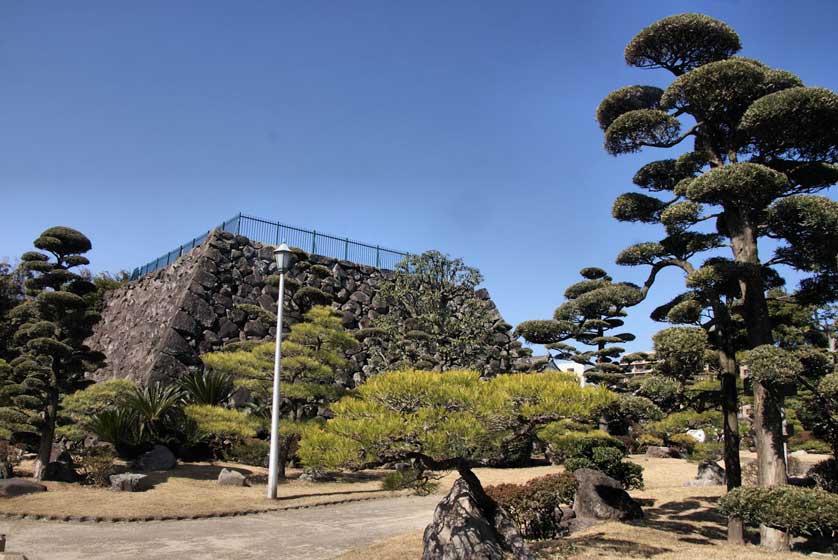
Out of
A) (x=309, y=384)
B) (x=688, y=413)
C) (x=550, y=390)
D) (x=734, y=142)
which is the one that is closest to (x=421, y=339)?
(x=309, y=384)

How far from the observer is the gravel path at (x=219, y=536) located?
8445 millimetres

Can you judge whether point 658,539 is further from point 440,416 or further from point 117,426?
point 117,426

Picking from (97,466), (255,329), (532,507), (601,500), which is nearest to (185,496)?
(97,466)

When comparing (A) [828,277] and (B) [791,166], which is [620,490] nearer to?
(A) [828,277]

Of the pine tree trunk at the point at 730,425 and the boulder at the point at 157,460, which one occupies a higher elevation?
the pine tree trunk at the point at 730,425

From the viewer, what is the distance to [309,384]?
1634 centimetres

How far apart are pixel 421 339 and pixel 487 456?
1674cm

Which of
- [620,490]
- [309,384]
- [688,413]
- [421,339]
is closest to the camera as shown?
[620,490]

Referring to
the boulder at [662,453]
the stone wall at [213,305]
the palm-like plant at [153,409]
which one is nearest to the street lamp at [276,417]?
the palm-like plant at [153,409]

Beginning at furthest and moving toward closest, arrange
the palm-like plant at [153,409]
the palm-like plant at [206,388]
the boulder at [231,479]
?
1. the palm-like plant at [206,388]
2. the palm-like plant at [153,409]
3. the boulder at [231,479]

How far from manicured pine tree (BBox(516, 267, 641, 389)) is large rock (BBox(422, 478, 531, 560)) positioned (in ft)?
17.3

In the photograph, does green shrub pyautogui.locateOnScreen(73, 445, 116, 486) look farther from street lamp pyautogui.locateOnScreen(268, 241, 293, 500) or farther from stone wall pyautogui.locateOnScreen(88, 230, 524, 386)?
stone wall pyautogui.locateOnScreen(88, 230, 524, 386)

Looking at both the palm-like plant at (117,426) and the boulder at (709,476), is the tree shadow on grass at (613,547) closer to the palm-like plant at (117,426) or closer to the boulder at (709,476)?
the boulder at (709,476)

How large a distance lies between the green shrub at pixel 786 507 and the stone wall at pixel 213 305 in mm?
16299
